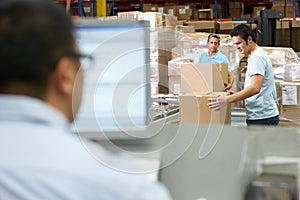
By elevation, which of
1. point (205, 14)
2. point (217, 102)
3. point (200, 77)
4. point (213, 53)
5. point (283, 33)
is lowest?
point (217, 102)

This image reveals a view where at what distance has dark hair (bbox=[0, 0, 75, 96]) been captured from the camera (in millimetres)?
654

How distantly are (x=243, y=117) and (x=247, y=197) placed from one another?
2.67m

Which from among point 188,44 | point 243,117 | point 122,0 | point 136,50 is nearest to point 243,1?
point 122,0

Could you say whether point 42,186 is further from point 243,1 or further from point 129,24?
point 243,1

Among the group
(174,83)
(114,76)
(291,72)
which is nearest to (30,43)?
(114,76)

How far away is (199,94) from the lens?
114 inches

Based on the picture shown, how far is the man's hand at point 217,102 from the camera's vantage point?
280 cm

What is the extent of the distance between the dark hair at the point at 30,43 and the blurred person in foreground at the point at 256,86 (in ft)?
8.28

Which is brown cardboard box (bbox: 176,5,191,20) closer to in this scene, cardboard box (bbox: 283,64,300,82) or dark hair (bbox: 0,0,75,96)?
cardboard box (bbox: 283,64,300,82)

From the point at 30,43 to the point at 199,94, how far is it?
228cm

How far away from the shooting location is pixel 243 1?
8703mm

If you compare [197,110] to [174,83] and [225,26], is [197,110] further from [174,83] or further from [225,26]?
[225,26]

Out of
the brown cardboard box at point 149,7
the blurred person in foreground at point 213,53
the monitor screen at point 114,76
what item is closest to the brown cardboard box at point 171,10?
the brown cardboard box at point 149,7

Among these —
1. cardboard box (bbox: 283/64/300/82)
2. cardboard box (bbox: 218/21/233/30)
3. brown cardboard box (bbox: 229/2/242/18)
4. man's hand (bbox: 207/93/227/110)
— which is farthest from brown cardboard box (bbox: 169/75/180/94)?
brown cardboard box (bbox: 229/2/242/18)
